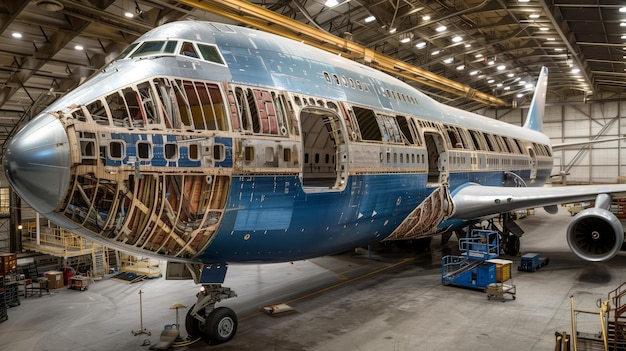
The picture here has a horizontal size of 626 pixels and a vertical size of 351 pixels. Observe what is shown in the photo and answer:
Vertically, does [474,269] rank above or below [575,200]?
below

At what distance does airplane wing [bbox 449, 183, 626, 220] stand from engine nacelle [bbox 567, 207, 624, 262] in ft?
4.45

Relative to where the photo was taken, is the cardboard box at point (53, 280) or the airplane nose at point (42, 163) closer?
the airplane nose at point (42, 163)

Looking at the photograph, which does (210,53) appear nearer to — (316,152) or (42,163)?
(42,163)

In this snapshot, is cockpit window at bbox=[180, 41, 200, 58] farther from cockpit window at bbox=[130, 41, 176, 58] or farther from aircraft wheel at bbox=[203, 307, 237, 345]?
aircraft wheel at bbox=[203, 307, 237, 345]

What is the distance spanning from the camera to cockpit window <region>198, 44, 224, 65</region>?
8094 mm

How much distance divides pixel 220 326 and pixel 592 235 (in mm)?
12335

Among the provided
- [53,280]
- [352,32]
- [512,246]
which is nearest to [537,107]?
[352,32]

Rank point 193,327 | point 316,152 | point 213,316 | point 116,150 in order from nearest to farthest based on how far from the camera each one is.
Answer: point 116,150
point 213,316
point 193,327
point 316,152

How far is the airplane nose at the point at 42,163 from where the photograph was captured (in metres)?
6.07

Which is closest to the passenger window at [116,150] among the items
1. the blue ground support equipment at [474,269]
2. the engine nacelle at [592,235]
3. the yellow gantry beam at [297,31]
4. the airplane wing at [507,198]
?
the yellow gantry beam at [297,31]

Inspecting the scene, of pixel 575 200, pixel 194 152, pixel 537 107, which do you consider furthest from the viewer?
pixel 537 107

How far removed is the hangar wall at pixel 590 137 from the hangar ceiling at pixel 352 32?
11.0 metres

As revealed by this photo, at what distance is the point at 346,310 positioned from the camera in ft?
38.0

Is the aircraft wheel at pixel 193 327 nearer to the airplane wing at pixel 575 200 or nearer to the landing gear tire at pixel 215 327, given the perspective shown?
the landing gear tire at pixel 215 327
